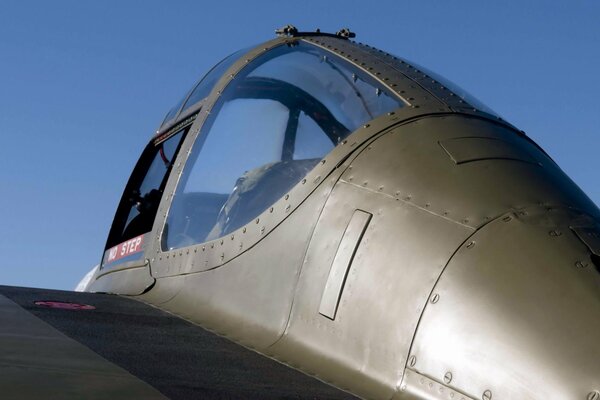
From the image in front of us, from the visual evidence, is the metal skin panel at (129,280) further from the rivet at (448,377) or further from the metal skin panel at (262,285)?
the rivet at (448,377)

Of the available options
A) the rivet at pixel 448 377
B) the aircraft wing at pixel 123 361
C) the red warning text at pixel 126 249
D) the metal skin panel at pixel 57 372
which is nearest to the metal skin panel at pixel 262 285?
the aircraft wing at pixel 123 361

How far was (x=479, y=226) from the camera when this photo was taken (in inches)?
156

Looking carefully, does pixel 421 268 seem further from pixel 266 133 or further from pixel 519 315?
pixel 266 133

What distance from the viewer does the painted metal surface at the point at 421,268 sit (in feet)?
11.4

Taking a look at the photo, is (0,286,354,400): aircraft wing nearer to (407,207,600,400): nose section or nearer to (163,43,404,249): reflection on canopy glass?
(407,207,600,400): nose section

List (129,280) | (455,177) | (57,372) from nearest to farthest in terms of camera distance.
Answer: (57,372) → (455,177) → (129,280)

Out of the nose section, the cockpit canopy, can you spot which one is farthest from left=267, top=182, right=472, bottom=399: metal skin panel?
the cockpit canopy

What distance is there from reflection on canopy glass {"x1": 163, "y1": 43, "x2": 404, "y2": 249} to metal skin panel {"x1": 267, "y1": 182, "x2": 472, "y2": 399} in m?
0.66

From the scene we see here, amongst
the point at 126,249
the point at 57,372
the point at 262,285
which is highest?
the point at 126,249

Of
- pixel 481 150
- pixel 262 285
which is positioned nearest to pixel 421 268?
pixel 481 150

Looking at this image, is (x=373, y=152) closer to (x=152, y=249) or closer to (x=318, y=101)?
(x=318, y=101)

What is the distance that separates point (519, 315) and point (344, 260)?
3.54 feet

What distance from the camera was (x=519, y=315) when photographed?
11.6 ft

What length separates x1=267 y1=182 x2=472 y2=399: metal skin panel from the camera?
391cm
